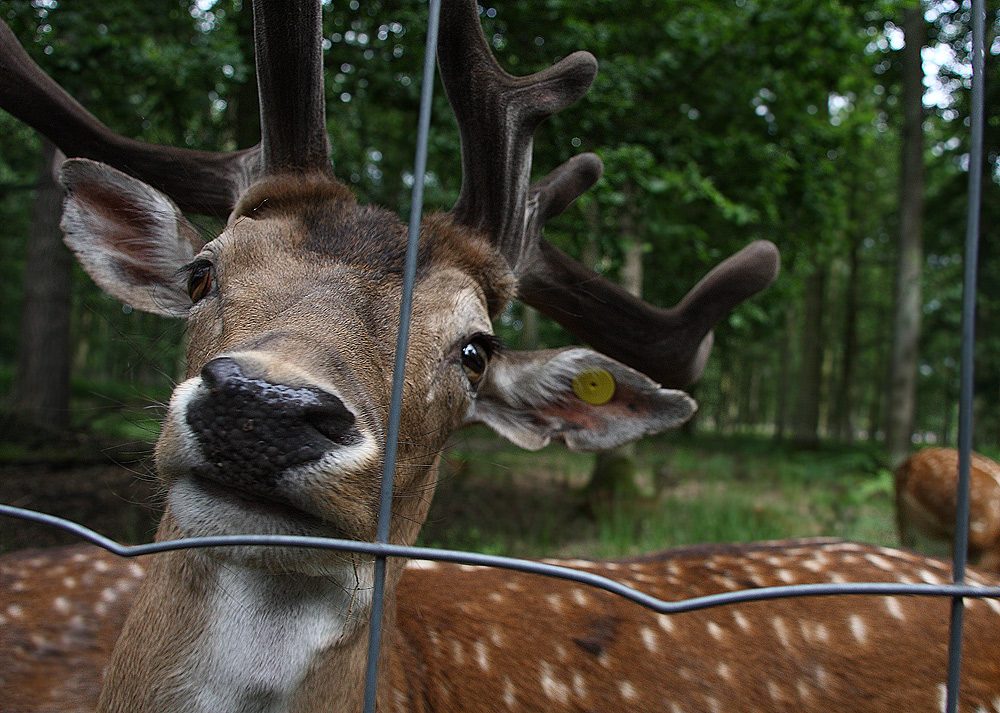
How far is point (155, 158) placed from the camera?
2.53m

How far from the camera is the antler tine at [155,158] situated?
2393 millimetres

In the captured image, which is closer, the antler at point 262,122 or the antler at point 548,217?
the antler at point 262,122

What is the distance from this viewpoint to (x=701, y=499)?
8023mm

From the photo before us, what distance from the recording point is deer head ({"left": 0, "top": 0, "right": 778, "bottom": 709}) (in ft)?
4.49

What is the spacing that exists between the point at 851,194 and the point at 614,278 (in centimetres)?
1201

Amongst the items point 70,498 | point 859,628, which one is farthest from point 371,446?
point 70,498

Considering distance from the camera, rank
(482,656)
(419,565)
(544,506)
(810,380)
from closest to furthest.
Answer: (482,656), (419,565), (544,506), (810,380)

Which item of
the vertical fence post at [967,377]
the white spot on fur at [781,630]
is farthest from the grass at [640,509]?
the vertical fence post at [967,377]

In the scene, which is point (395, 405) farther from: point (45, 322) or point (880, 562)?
point (45, 322)

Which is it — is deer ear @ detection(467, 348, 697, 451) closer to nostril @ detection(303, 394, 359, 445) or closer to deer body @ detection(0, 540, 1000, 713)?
deer body @ detection(0, 540, 1000, 713)

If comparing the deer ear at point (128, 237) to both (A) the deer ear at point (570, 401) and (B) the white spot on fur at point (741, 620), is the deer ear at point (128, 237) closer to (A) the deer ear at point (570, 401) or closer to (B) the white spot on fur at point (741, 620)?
(A) the deer ear at point (570, 401)

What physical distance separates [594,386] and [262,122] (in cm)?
131

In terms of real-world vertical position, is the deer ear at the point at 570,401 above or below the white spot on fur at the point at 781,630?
above

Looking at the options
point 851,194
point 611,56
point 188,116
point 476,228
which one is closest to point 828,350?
point 851,194
